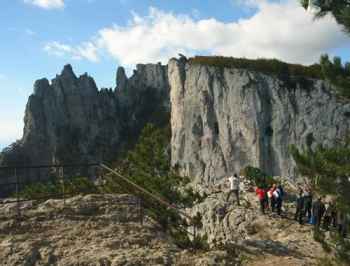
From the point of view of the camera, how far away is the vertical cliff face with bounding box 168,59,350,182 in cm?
3247

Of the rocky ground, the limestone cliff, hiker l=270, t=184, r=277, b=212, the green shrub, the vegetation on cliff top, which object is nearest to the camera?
the rocky ground

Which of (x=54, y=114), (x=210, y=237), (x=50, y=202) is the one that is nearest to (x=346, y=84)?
(x=50, y=202)

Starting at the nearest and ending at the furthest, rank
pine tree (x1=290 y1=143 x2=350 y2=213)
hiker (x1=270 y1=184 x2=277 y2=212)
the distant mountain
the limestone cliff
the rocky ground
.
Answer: the rocky ground
pine tree (x1=290 y1=143 x2=350 y2=213)
hiker (x1=270 y1=184 x2=277 y2=212)
the distant mountain
the limestone cliff

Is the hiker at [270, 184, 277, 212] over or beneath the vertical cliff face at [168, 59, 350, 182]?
beneath

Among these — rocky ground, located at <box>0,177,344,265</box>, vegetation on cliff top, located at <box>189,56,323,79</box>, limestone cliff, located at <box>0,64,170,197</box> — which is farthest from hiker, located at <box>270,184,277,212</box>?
limestone cliff, located at <box>0,64,170,197</box>

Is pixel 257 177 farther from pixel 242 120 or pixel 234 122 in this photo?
pixel 234 122

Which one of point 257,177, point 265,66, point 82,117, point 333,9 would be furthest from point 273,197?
point 82,117

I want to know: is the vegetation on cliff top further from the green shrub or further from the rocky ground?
the rocky ground

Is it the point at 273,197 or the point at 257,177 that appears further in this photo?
the point at 257,177

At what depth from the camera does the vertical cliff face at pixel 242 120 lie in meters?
32.5

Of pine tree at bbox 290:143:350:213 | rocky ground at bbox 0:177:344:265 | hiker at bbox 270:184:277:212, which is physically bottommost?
hiker at bbox 270:184:277:212

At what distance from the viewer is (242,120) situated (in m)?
37.3

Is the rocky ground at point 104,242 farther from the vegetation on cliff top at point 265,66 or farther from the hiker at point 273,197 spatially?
the vegetation on cliff top at point 265,66

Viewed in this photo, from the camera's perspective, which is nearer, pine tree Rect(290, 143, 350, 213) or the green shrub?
pine tree Rect(290, 143, 350, 213)
